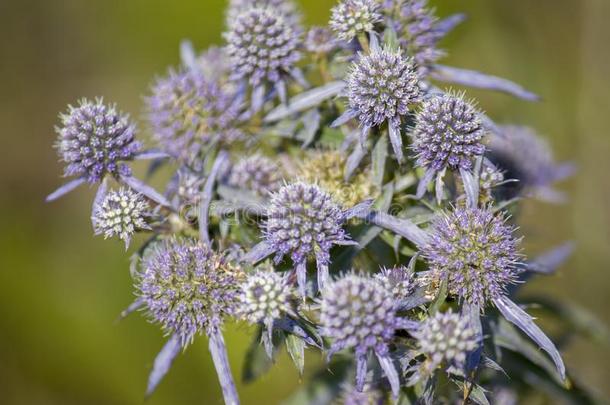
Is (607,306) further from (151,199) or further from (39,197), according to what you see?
(39,197)

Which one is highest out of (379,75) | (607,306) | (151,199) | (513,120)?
(379,75)

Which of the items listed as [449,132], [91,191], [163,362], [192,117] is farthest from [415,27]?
[91,191]

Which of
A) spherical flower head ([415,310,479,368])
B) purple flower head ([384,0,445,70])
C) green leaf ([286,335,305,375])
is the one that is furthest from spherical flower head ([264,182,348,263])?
purple flower head ([384,0,445,70])

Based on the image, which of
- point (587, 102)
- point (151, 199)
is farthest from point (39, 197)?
point (587, 102)

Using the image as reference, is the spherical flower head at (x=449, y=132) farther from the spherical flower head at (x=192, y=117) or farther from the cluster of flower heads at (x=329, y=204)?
the spherical flower head at (x=192, y=117)

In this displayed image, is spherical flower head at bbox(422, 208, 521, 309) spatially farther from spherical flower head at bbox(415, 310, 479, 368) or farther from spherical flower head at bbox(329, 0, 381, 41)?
spherical flower head at bbox(329, 0, 381, 41)

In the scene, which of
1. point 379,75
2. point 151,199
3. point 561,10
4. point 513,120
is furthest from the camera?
point 561,10

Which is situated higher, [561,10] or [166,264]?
[166,264]
